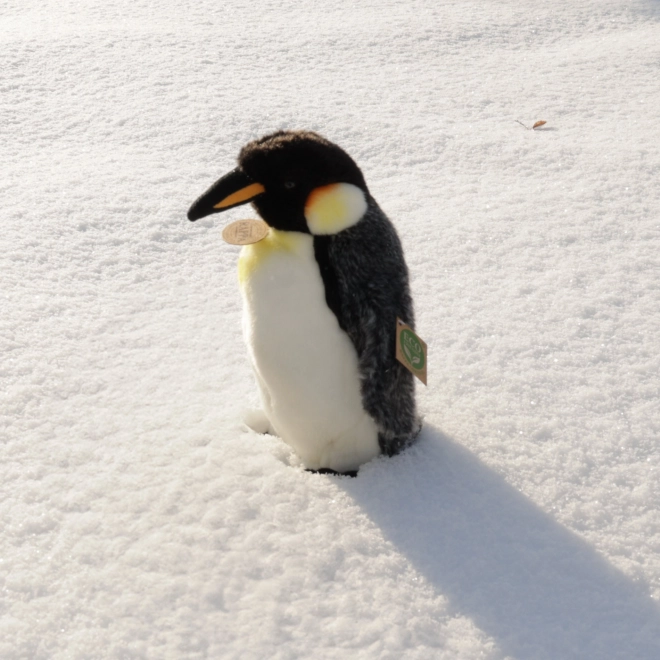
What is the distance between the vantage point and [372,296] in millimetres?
1223

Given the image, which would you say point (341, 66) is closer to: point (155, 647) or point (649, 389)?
point (649, 389)

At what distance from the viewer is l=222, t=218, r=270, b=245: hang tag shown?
1.23 meters

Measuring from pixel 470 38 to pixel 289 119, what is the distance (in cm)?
119

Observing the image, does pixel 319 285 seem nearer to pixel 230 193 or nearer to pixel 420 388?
pixel 230 193

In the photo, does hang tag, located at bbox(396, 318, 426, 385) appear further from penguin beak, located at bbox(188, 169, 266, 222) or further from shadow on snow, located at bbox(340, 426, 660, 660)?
penguin beak, located at bbox(188, 169, 266, 222)

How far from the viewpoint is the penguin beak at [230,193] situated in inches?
47.9

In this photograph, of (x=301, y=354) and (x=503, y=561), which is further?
(x=301, y=354)

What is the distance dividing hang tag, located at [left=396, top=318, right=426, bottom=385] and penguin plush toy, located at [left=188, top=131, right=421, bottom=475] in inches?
0.8

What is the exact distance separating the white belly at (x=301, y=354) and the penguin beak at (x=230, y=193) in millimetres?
78

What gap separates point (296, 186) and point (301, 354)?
264mm

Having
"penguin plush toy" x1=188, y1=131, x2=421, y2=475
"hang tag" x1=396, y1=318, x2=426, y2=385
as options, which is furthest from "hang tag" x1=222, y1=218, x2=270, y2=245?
"hang tag" x1=396, y1=318, x2=426, y2=385

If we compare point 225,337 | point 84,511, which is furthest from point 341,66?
point 84,511

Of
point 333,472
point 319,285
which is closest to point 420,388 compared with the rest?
point 333,472

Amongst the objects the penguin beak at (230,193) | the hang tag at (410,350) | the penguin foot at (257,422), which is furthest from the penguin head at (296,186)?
the penguin foot at (257,422)
